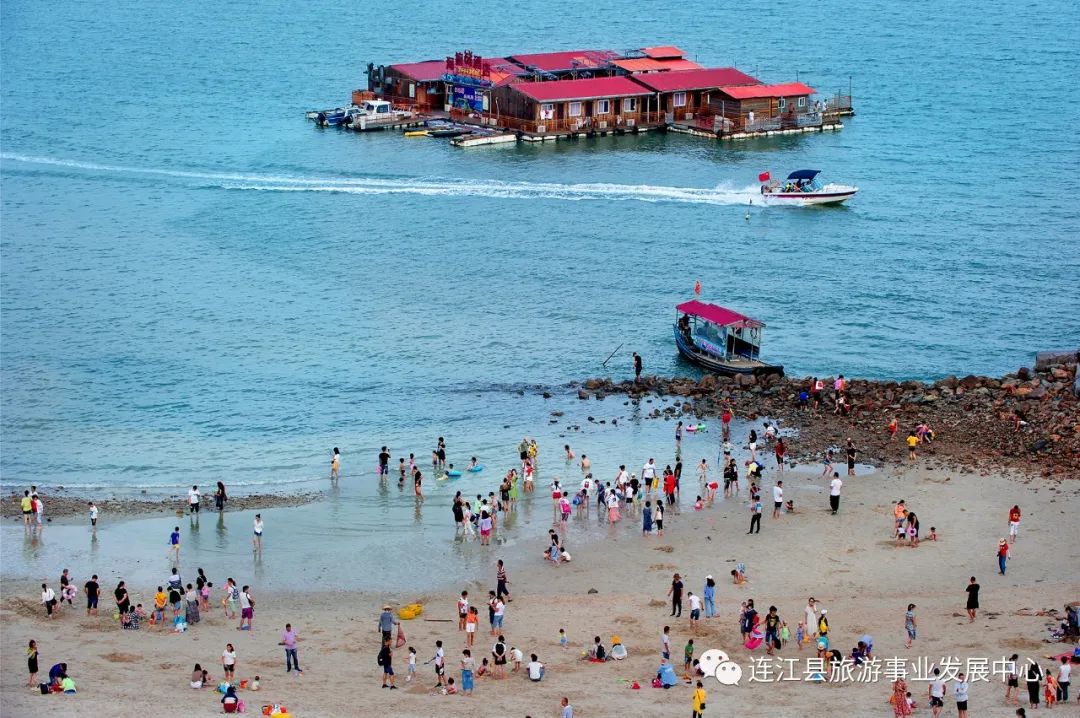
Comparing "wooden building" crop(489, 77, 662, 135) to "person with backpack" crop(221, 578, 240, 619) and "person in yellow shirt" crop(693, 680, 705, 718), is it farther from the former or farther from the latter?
"person in yellow shirt" crop(693, 680, 705, 718)

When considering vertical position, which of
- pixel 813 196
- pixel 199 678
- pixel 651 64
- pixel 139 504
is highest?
pixel 651 64

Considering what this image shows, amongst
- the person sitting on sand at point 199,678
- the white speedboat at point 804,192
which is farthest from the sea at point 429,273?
the person sitting on sand at point 199,678

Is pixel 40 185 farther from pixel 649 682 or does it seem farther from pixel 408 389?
pixel 649 682

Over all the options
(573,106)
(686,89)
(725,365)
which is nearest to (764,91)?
(686,89)

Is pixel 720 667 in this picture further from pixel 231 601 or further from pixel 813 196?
pixel 813 196

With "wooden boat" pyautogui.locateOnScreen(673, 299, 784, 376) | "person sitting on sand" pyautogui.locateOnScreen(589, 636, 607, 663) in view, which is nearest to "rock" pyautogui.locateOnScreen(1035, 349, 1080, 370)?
"wooden boat" pyautogui.locateOnScreen(673, 299, 784, 376)
